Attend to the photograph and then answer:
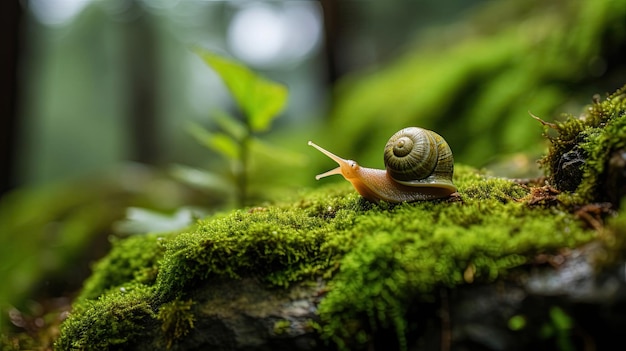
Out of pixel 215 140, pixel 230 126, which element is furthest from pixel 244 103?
pixel 215 140

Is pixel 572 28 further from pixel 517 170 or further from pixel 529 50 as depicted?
pixel 517 170

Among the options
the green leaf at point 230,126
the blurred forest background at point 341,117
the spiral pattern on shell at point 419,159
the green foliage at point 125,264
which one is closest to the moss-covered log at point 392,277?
the spiral pattern on shell at point 419,159

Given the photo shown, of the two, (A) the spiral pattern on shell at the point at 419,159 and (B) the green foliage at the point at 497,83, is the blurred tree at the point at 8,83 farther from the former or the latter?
(A) the spiral pattern on shell at the point at 419,159

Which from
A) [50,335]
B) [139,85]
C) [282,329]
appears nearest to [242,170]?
[50,335]

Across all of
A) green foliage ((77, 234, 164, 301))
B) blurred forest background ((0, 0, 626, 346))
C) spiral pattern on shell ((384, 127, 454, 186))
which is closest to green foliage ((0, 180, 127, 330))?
blurred forest background ((0, 0, 626, 346))

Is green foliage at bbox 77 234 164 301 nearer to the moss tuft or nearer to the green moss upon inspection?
the moss tuft

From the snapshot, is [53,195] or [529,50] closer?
[529,50]

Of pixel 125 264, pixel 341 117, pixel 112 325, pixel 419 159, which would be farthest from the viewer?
pixel 341 117

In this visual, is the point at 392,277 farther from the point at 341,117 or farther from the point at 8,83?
the point at 8,83
